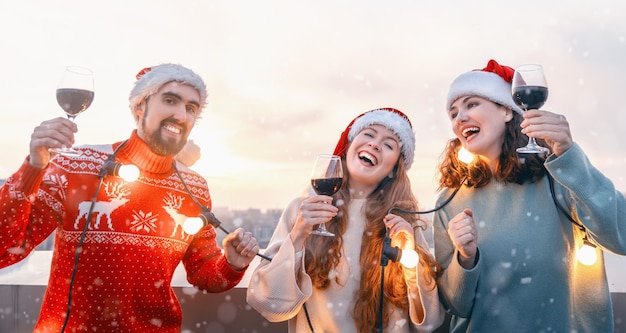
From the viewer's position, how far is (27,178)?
1.72 m

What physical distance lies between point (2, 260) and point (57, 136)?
636 mm

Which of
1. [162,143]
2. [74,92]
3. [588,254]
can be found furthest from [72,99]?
[588,254]

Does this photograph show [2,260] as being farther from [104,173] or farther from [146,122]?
[146,122]

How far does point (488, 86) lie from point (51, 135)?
1682 mm

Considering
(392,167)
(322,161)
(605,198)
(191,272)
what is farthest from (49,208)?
(605,198)

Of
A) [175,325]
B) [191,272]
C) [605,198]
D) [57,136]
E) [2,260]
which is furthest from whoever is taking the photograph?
[191,272]

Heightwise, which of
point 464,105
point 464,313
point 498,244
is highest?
point 464,105

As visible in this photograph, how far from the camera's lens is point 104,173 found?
1.97m

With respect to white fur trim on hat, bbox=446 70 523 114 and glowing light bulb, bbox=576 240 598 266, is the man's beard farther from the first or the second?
glowing light bulb, bbox=576 240 598 266

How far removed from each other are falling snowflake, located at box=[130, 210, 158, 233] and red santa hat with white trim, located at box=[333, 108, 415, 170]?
911 mm

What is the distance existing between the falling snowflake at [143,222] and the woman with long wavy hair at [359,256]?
468 millimetres

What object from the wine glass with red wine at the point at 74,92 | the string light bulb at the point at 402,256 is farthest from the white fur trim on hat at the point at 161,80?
the string light bulb at the point at 402,256

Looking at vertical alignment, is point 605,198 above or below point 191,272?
above

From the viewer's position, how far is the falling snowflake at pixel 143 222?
2027 millimetres
